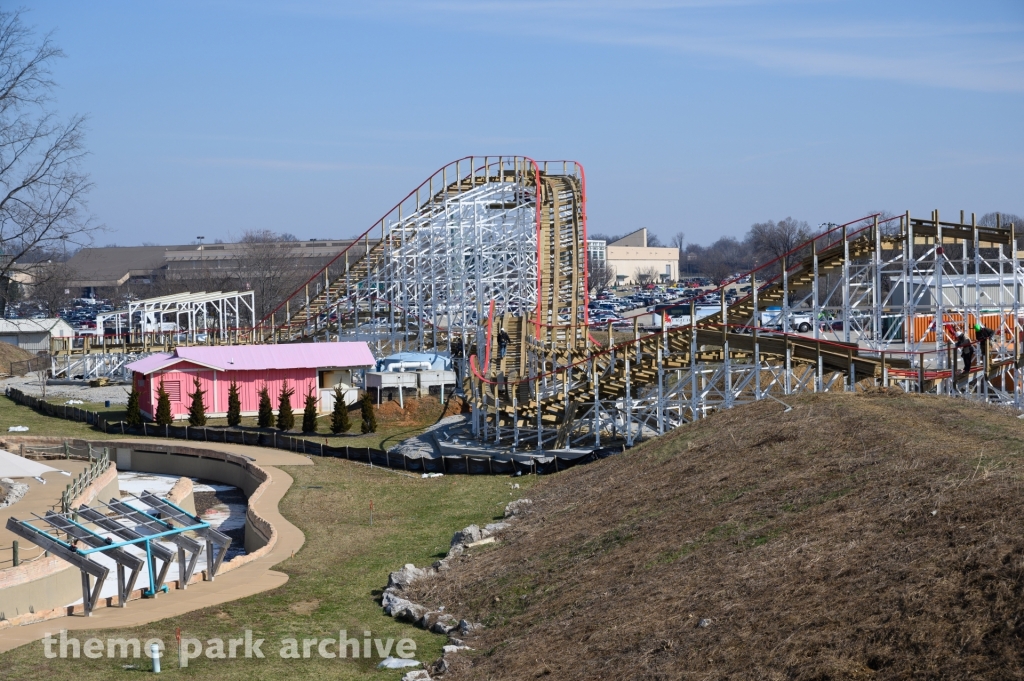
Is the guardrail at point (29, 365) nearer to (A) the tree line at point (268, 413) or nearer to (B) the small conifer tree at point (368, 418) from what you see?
(A) the tree line at point (268, 413)

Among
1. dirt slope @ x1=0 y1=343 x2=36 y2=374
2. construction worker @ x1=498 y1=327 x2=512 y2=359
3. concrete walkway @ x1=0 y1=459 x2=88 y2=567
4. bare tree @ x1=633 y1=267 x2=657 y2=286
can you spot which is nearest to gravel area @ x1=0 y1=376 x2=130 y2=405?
dirt slope @ x1=0 y1=343 x2=36 y2=374

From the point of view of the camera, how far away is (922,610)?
10570mm

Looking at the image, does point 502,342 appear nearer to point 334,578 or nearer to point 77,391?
point 334,578

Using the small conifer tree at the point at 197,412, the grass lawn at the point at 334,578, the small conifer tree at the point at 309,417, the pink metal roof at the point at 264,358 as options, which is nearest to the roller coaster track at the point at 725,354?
the grass lawn at the point at 334,578

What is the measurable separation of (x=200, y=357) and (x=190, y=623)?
2589 centimetres

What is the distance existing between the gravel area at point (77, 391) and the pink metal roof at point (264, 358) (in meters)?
5.93

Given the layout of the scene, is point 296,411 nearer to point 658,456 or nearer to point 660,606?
point 658,456

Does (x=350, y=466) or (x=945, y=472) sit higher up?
(x=945, y=472)

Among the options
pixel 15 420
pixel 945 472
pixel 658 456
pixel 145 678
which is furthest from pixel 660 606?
pixel 15 420

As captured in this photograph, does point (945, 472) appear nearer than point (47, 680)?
No

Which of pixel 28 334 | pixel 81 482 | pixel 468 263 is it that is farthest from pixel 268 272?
pixel 81 482

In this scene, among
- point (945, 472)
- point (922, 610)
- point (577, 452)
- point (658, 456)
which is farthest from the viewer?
point (577, 452)

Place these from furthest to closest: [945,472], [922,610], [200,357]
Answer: [200,357], [945,472], [922,610]

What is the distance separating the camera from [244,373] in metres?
39.7
